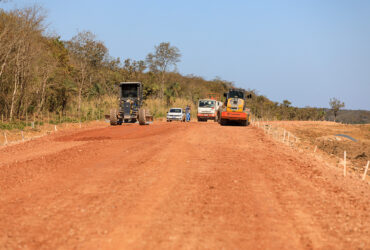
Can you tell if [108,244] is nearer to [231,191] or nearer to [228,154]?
[231,191]

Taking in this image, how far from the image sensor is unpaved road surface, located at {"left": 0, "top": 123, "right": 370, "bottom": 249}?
632 centimetres

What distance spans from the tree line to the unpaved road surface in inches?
720

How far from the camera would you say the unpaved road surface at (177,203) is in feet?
20.7

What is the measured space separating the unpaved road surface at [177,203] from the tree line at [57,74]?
60.0 feet

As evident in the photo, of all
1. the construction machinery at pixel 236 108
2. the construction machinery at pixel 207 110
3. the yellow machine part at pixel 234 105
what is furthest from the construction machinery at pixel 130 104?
the construction machinery at pixel 207 110

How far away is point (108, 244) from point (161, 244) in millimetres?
845

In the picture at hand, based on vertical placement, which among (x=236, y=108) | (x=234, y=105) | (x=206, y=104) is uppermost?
(x=206, y=104)

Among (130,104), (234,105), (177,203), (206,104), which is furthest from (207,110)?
(177,203)

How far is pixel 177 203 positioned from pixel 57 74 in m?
31.6

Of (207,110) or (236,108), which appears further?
(207,110)

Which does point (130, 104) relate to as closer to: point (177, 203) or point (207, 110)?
point (207, 110)

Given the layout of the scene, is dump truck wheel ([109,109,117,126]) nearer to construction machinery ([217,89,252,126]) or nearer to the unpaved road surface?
construction machinery ([217,89,252,126])

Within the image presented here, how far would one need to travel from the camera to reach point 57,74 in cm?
3619

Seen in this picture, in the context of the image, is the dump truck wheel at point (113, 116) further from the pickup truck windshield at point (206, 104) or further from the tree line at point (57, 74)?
the pickup truck windshield at point (206, 104)
